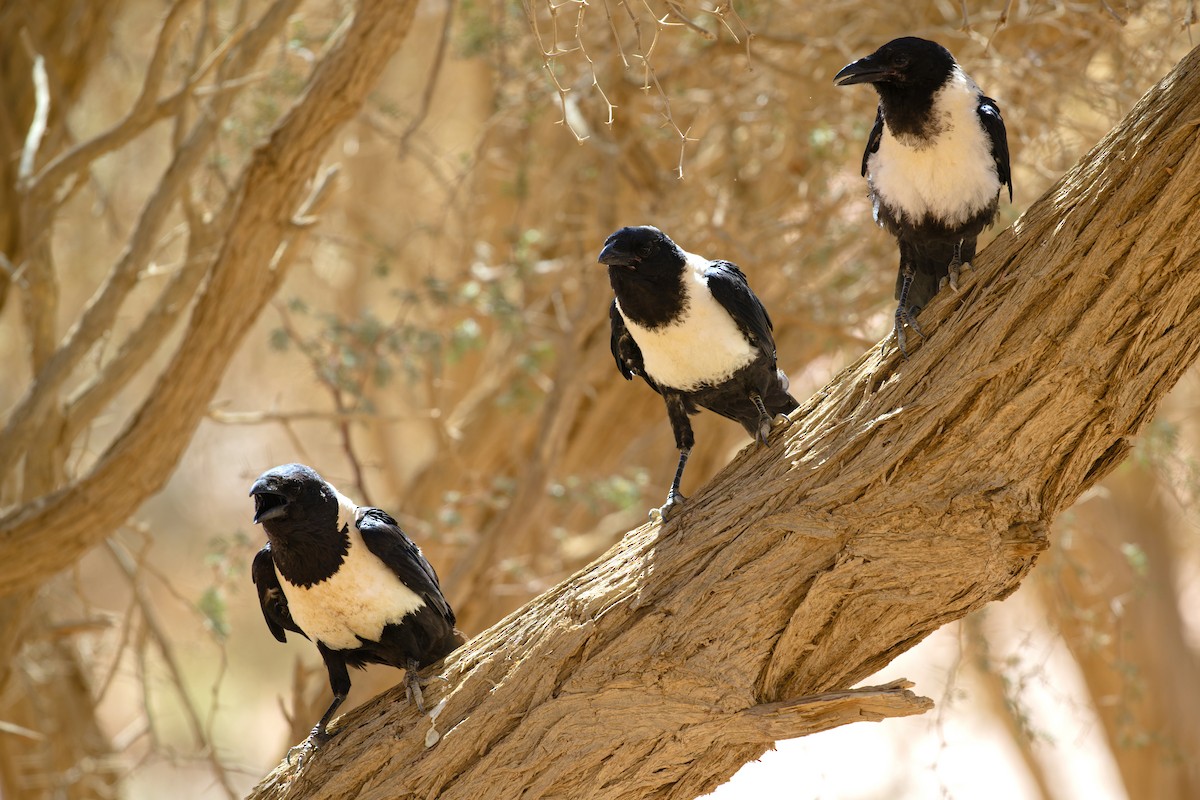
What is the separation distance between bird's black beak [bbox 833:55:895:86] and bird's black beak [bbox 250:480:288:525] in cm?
217

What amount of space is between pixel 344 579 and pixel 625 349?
128 centimetres

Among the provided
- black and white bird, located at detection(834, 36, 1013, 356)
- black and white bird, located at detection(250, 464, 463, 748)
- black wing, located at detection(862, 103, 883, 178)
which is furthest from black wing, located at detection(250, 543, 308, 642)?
black wing, located at detection(862, 103, 883, 178)

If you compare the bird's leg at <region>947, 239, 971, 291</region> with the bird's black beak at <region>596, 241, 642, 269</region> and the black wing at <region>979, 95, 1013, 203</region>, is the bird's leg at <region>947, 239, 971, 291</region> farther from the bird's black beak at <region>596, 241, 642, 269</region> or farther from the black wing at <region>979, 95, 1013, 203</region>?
the bird's black beak at <region>596, 241, 642, 269</region>

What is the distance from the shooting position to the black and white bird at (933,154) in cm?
345

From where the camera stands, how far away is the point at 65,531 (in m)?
4.45

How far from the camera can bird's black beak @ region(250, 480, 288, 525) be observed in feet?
11.6

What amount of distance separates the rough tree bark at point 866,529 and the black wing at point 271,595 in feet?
2.61

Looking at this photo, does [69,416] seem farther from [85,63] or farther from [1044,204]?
[1044,204]

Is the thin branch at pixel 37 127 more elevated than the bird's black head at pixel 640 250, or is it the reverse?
the thin branch at pixel 37 127

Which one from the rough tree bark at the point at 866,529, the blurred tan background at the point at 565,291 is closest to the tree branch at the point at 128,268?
the blurred tan background at the point at 565,291

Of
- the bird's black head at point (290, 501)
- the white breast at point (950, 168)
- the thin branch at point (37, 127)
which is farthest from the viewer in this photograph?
the thin branch at point (37, 127)

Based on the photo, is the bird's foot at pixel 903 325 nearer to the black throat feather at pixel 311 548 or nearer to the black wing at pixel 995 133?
the black wing at pixel 995 133

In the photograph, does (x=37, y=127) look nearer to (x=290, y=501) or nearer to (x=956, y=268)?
(x=290, y=501)

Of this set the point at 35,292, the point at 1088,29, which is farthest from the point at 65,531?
the point at 1088,29
